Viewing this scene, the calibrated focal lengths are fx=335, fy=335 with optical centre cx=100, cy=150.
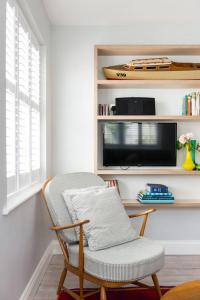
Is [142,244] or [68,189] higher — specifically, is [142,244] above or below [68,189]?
below

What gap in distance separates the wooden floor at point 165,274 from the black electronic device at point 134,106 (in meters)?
1.67

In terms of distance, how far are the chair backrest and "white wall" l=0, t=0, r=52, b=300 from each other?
0.61 feet

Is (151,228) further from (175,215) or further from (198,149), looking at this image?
(198,149)

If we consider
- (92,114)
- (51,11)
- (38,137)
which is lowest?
(38,137)

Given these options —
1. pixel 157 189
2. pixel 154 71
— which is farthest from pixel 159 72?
pixel 157 189

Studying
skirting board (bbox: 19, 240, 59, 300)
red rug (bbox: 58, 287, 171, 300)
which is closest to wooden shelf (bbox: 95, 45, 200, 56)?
skirting board (bbox: 19, 240, 59, 300)

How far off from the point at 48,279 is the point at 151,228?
1399 mm

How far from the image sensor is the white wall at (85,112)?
12.9ft

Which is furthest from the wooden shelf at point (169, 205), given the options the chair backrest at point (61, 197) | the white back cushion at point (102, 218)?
the white back cushion at point (102, 218)

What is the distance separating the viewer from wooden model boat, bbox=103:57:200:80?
3717mm

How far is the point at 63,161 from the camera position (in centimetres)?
395

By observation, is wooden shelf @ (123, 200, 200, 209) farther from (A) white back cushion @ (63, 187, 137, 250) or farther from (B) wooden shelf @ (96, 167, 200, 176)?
(A) white back cushion @ (63, 187, 137, 250)

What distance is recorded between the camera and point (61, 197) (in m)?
2.91

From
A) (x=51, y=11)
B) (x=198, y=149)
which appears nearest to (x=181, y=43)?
(x=198, y=149)
